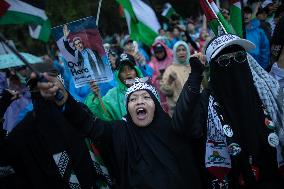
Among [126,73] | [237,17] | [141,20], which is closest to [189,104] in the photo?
[237,17]

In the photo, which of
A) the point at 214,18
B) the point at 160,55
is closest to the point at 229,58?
the point at 214,18

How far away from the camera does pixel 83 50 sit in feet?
11.8

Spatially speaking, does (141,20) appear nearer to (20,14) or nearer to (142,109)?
(20,14)

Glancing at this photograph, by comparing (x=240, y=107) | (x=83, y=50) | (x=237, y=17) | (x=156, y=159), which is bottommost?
(x=156, y=159)

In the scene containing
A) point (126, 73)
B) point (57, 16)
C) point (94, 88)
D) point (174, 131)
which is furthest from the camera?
point (57, 16)

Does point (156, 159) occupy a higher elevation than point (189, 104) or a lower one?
lower

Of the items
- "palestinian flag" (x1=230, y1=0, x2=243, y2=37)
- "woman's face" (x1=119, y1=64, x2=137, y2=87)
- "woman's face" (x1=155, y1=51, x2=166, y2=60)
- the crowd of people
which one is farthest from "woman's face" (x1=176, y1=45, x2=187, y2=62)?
the crowd of people

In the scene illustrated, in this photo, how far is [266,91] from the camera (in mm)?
3057

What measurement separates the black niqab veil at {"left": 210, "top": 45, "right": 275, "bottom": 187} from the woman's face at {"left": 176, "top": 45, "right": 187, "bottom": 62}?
120 inches

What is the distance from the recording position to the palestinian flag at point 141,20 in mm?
6414

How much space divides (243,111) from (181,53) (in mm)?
3248

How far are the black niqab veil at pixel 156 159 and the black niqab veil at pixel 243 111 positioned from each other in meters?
0.40

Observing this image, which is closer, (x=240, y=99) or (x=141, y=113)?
(x=240, y=99)

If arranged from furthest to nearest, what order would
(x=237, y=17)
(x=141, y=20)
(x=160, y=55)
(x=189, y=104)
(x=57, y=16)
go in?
(x=57, y=16), (x=160, y=55), (x=141, y=20), (x=237, y=17), (x=189, y=104)
